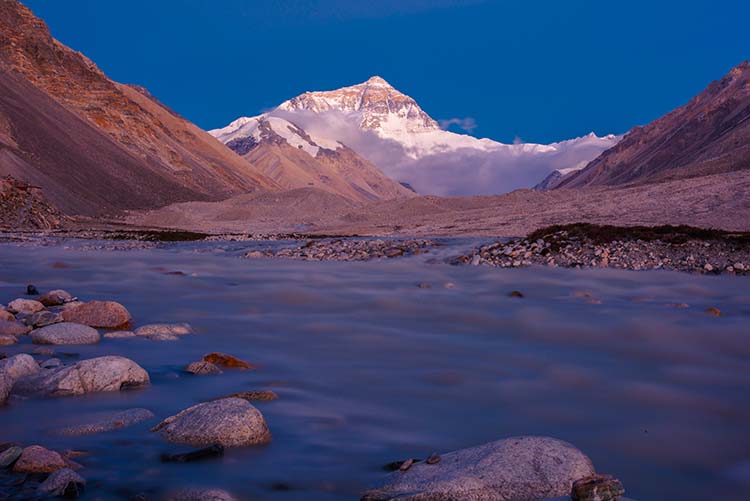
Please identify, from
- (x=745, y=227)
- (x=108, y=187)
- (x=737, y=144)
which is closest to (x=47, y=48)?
(x=108, y=187)

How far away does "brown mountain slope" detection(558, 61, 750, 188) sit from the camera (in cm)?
9438

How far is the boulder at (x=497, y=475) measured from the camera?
374cm

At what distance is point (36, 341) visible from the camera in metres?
7.83

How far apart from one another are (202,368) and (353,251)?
18.0m

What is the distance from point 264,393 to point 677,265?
14908mm

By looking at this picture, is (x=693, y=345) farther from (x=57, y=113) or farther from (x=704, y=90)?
(x=704, y=90)

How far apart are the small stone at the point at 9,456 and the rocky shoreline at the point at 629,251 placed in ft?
53.3

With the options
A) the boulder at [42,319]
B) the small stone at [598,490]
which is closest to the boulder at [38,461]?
the small stone at [598,490]

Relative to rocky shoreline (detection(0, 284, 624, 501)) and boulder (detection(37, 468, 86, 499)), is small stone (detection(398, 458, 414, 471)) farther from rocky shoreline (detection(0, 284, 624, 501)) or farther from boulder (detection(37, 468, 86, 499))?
boulder (detection(37, 468, 86, 499))

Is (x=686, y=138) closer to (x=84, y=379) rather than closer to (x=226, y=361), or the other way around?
(x=226, y=361)

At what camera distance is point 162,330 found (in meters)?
8.75

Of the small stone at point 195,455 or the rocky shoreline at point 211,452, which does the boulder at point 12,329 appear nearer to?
the rocky shoreline at point 211,452

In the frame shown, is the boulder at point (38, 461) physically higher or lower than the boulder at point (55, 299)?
lower

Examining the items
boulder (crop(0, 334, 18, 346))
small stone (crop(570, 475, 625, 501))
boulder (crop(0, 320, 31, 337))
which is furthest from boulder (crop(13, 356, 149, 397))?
small stone (crop(570, 475, 625, 501))
